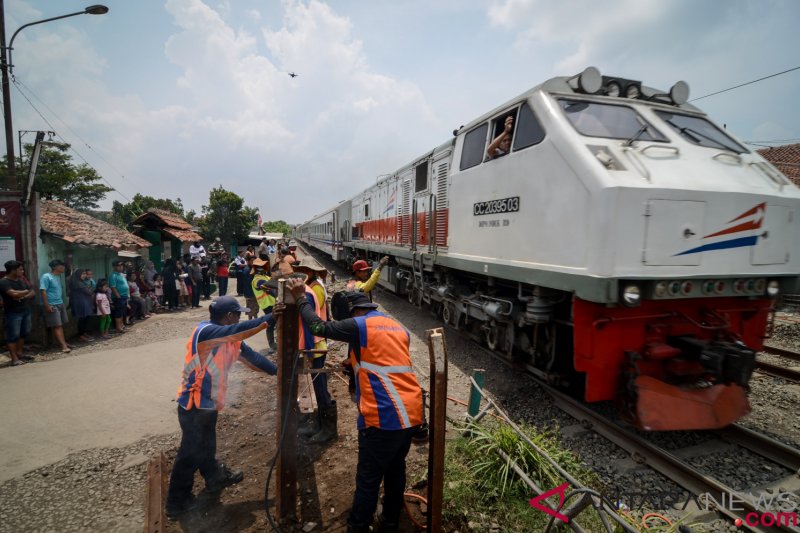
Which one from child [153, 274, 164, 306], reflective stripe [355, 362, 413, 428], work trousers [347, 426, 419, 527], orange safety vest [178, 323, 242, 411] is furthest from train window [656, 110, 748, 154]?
child [153, 274, 164, 306]

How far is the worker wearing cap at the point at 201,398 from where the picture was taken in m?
3.34

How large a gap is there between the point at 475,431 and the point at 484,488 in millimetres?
717

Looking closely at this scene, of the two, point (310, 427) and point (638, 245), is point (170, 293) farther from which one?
point (638, 245)

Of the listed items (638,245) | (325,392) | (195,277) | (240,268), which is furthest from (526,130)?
(195,277)

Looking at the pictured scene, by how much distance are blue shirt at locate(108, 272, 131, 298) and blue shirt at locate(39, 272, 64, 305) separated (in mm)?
1582

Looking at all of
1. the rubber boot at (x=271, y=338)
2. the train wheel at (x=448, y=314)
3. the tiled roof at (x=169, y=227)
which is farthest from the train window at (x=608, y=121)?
the tiled roof at (x=169, y=227)

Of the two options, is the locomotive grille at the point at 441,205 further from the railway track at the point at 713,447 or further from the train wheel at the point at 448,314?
the railway track at the point at 713,447

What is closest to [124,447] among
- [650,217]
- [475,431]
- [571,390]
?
[475,431]

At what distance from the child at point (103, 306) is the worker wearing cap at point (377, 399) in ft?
28.1

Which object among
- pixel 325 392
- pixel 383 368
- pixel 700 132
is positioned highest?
pixel 700 132

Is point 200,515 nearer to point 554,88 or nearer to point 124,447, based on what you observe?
point 124,447

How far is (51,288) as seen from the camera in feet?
25.8

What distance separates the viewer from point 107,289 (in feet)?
30.8

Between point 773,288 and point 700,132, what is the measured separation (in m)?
2.02
